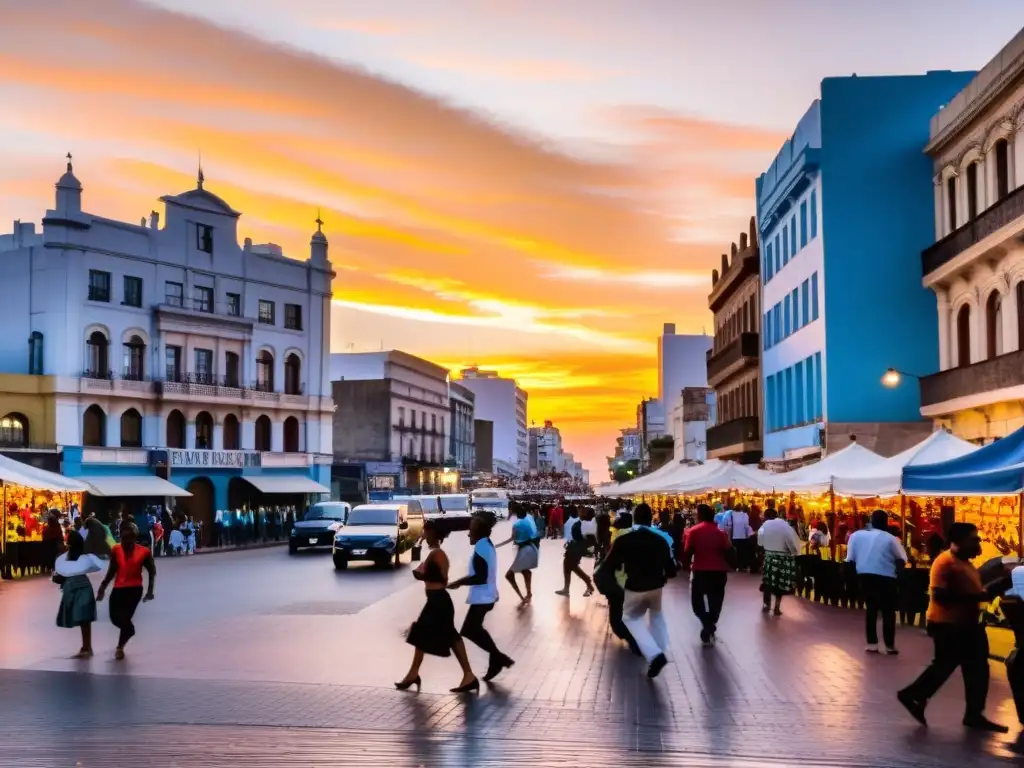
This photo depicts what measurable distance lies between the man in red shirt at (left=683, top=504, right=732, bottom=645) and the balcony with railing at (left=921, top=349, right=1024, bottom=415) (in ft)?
37.9

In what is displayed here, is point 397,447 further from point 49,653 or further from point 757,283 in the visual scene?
point 49,653

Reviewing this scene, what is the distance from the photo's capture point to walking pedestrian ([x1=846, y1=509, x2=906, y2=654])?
14.8m

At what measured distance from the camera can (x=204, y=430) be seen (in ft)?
190

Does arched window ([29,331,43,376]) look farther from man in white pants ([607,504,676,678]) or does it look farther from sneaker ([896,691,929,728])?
sneaker ([896,691,929,728])

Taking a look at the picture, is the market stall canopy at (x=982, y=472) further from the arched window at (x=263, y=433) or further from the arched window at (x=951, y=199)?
the arched window at (x=263, y=433)

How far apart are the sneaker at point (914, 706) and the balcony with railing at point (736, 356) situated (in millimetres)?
38718

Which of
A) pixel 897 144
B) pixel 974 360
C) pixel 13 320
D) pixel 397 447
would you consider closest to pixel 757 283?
pixel 897 144

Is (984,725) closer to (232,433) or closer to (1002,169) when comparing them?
(1002,169)

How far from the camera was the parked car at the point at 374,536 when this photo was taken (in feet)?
108

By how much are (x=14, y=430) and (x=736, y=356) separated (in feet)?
93.5

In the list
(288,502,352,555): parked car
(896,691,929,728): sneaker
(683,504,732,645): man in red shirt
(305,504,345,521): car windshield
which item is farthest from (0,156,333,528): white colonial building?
(896,691,929,728): sneaker

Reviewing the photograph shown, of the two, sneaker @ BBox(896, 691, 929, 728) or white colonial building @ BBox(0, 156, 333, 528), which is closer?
sneaker @ BBox(896, 691, 929, 728)

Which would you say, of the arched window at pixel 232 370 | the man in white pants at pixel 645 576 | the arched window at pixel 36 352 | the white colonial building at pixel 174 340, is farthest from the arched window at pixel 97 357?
the man in white pants at pixel 645 576

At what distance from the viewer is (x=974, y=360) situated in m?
30.0
